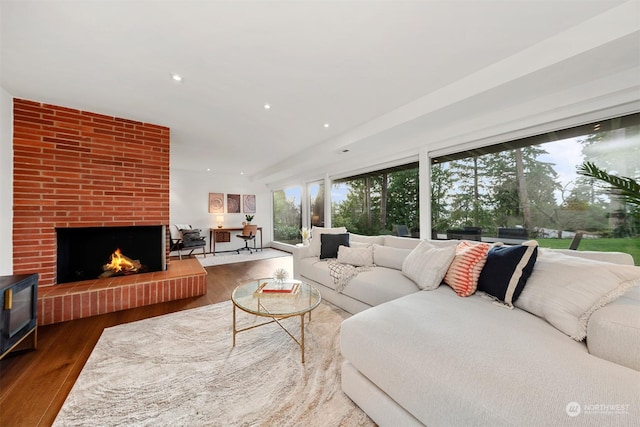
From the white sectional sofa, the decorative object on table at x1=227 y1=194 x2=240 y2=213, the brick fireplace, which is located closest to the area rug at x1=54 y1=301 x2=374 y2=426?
the white sectional sofa

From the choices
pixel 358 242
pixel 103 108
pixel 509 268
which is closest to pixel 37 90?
pixel 103 108

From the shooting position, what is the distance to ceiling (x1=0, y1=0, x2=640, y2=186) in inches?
55.9

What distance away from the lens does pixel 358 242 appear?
10.8 feet

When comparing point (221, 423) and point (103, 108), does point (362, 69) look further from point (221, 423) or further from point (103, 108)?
point (103, 108)

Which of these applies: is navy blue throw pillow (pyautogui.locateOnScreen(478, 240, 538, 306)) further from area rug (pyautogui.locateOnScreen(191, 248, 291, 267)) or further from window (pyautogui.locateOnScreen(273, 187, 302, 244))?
window (pyautogui.locateOnScreen(273, 187, 302, 244))

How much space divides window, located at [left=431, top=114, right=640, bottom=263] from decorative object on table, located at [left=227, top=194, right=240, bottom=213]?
574 centimetres

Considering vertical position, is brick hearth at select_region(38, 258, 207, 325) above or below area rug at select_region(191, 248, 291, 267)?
above

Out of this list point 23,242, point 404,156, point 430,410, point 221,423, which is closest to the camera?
point 430,410

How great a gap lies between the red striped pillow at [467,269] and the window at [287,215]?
15.4ft

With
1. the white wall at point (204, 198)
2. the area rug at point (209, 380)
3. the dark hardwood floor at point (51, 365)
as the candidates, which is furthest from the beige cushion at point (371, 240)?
the white wall at point (204, 198)

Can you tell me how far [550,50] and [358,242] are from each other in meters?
2.58

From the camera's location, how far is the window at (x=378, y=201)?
11.7 ft

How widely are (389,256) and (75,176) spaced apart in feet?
12.8

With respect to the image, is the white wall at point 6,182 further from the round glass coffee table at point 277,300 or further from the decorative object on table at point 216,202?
the decorative object on table at point 216,202
